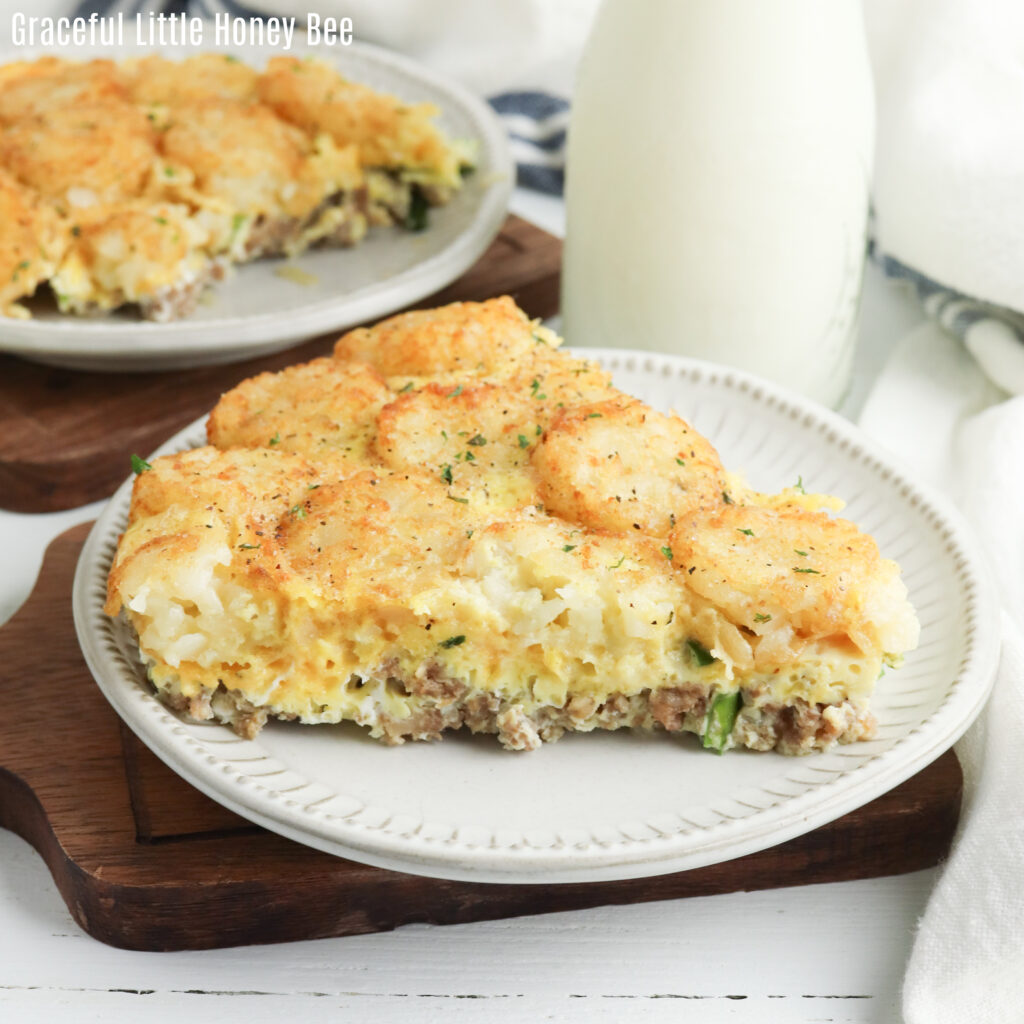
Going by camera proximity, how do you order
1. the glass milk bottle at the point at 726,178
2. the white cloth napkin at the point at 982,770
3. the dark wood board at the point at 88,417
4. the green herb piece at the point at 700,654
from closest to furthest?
the white cloth napkin at the point at 982,770
the green herb piece at the point at 700,654
the glass milk bottle at the point at 726,178
the dark wood board at the point at 88,417

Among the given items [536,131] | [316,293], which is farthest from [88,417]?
[536,131]

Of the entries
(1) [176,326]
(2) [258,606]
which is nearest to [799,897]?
(2) [258,606]

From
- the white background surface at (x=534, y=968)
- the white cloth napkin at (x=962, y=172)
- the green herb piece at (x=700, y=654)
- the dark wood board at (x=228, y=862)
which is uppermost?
the white cloth napkin at (x=962, y=172)

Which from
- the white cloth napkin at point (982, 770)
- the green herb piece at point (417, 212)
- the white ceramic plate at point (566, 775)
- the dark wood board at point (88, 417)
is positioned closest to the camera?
the white ceramic plate at point (566, 775)

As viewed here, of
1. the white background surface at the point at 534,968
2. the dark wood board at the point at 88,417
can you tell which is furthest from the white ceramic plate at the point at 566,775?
the dark wood board at the point at 88,417

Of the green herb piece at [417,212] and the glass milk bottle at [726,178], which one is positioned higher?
the glass milk bottle at [726,178]

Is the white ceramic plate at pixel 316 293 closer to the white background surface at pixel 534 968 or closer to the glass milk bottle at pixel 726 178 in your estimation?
the glass milk bottle at pixel 726 178

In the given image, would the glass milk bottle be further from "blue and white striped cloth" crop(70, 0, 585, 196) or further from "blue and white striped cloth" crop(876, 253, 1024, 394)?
"blue and white striped cloth" crop(70, 0, 585, 196)
